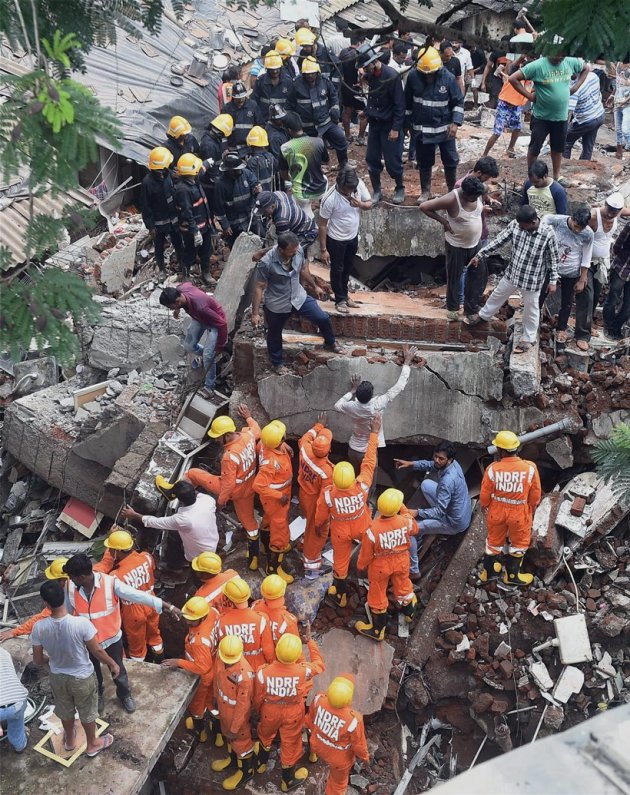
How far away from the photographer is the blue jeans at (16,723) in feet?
19.9

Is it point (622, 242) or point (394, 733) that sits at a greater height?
point (622, 242)

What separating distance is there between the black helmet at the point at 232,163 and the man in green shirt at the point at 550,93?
3054 mm

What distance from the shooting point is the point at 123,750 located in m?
6.39

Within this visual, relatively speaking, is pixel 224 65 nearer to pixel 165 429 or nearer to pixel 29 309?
pixel 165 429

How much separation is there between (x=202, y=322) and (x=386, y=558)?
3.02m

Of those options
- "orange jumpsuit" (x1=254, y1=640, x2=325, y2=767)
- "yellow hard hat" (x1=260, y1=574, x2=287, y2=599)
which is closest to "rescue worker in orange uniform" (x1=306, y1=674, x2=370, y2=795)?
"orange jumpsuit" (x1=254, y1=640, x2=325, y2=767)

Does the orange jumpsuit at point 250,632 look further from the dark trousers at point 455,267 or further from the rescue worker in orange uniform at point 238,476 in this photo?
the dark trousers at point 455,267

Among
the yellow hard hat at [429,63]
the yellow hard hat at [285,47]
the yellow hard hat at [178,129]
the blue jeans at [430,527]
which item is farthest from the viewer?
the yellow hard hat at [285,47]

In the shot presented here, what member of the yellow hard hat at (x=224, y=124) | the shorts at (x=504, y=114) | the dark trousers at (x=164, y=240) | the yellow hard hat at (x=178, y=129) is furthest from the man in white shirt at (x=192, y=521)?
the shorts at (x=504, y=114)

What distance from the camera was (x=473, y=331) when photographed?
8594mm

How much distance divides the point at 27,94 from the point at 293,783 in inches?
213

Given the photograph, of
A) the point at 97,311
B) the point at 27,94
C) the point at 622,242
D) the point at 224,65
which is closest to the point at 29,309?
the point at 97,311

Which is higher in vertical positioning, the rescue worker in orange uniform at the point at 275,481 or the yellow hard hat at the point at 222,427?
the yellow hard hat at the point at 222,427

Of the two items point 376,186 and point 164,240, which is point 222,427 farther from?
point 376,186
